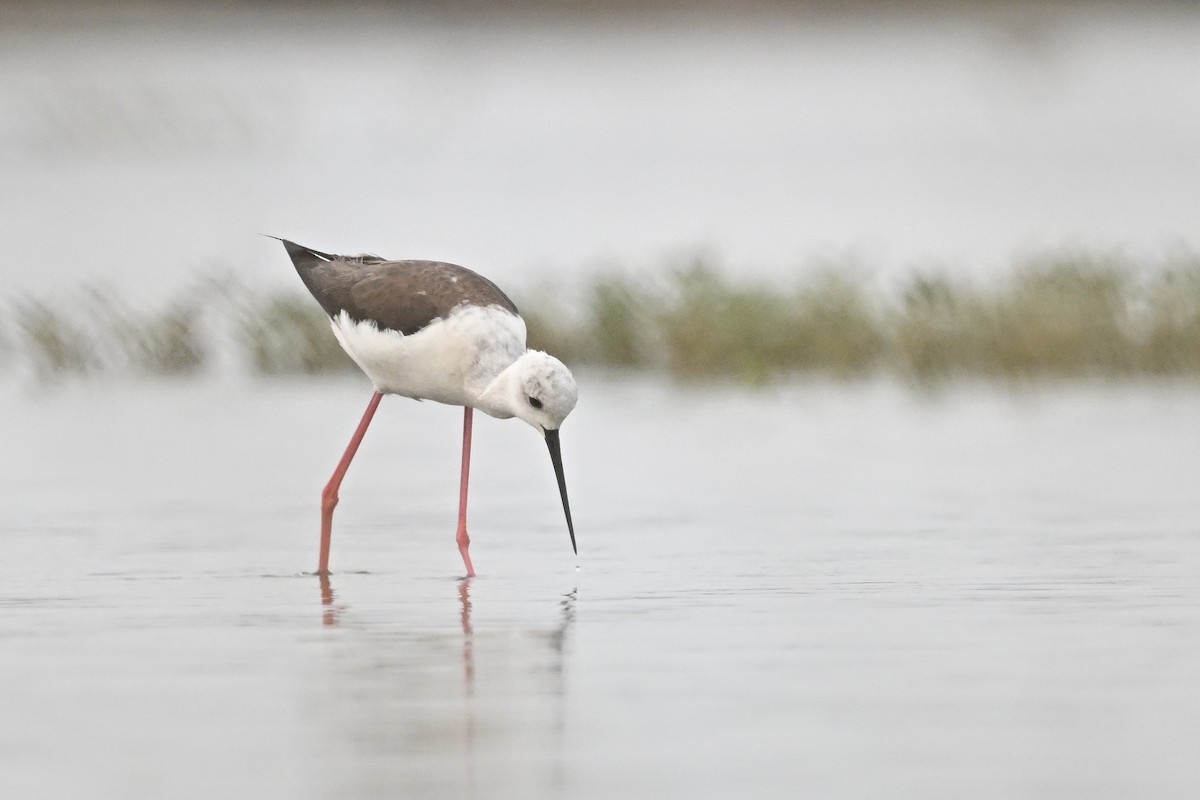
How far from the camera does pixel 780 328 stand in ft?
56.5

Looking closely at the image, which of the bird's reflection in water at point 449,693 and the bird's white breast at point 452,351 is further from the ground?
the bird's white breast at point 452,351

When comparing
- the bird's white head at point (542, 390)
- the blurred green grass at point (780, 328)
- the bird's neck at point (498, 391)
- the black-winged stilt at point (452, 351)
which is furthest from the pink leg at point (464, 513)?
the blurred green grass at point (780, 328)

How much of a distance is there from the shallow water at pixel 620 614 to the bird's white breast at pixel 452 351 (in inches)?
27.2

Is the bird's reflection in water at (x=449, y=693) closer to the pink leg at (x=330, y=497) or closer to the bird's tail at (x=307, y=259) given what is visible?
the pink leg at (x=330, y=497)

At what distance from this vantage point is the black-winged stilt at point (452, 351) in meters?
9.52

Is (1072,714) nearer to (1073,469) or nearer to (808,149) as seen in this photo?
(1073,469)

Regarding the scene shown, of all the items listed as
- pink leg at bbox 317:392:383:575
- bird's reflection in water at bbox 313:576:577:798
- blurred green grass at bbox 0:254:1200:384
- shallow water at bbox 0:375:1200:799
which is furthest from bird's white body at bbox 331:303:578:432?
blurred green grass at bbox 0:254:1200:384

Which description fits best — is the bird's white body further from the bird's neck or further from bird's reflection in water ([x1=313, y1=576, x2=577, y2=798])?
bird's reflection in water ([x1=313, y1=576, x2=577, y2=798])

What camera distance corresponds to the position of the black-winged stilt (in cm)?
952

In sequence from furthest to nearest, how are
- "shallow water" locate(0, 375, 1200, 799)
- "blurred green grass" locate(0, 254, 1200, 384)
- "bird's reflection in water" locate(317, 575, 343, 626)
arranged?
1. "blurred green grass" locate(0, 254, 1200, 384)
2. "bird's reflection in water" locate(317, 575, 343, 626)
3. "shallow water" locate(0, 375, 1200, 799)

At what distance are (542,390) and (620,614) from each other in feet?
4.34

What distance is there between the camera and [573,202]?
40281 mm

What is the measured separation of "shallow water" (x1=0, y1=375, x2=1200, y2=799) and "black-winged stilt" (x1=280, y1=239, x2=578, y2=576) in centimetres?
55

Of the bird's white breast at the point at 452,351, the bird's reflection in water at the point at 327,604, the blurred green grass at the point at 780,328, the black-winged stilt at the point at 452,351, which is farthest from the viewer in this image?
the blurred green grass at the point at 780,328
